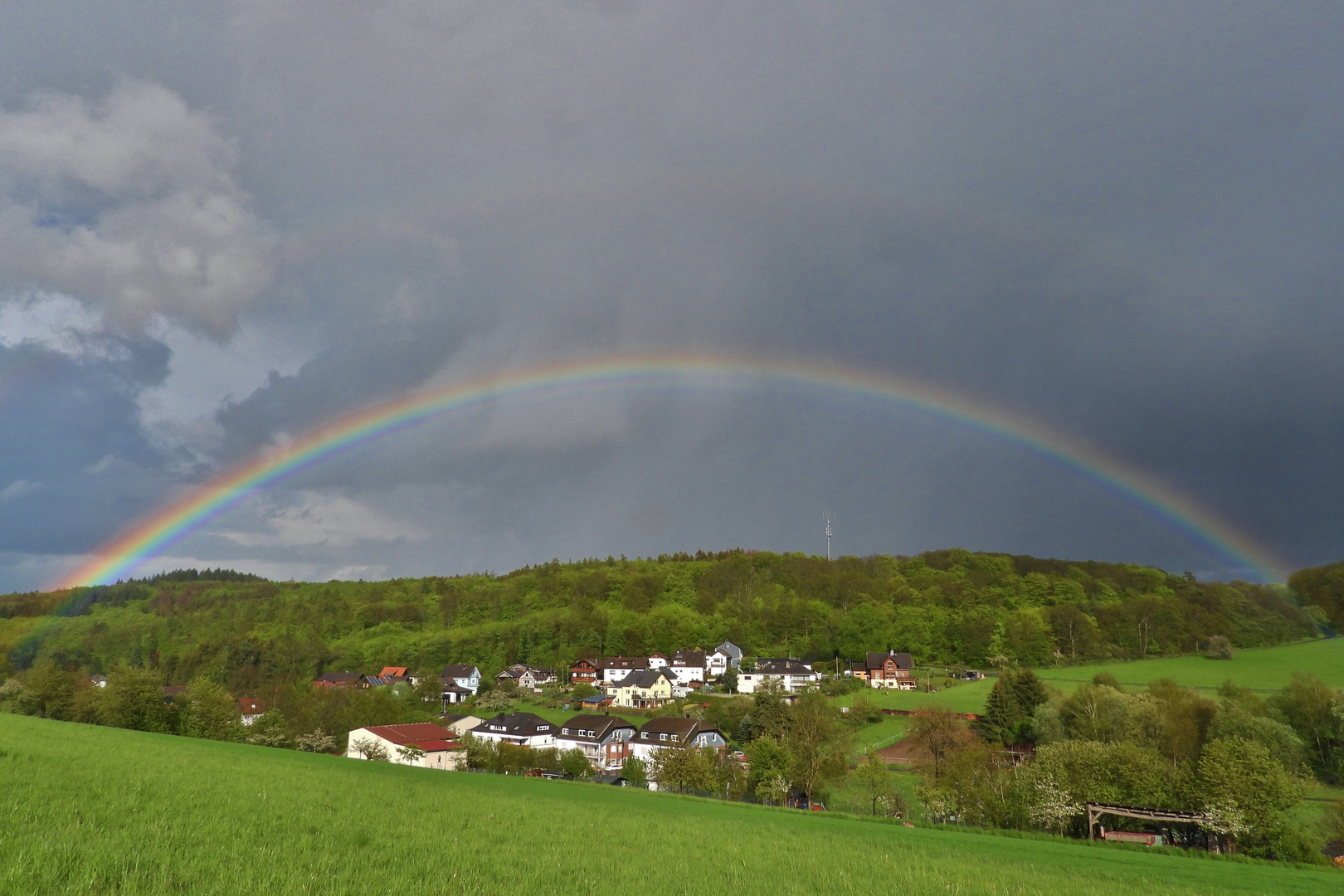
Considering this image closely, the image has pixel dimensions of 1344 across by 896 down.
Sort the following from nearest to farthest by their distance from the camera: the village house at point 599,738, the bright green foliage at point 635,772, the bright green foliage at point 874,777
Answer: the bright green foliage at point 874,777 < the bright green foliage at point 635,772 < the village house at point 599,738

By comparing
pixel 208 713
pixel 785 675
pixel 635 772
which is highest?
pixel 785 675

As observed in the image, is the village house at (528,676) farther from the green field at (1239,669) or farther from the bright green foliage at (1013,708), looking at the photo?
the green field at (1239,669)

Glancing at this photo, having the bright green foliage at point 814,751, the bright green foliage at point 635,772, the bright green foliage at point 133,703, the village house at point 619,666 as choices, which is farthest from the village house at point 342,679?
the bright green foliage at point 814,751

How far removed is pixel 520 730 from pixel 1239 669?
341 feet

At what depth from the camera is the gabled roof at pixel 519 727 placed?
97500 millimetres

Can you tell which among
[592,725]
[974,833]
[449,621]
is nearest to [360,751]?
[592,725]

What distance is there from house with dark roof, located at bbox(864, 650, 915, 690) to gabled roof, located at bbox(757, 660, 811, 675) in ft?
38.2

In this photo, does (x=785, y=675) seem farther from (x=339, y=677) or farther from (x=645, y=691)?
(x=339, y=677)

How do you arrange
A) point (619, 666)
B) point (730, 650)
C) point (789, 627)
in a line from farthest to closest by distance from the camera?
point (789, 627)
point (730, 650)
point (619, 666)

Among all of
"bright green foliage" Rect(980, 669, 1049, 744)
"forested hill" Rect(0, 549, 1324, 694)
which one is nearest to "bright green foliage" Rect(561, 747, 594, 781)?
"bright green foliage" Rect(980, 669, 1049, 744)

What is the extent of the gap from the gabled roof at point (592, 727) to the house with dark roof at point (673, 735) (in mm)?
3206

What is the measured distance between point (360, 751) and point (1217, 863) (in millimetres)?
76105

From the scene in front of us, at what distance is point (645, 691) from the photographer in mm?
129500

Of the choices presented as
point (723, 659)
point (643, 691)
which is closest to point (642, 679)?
point (643, 691)
